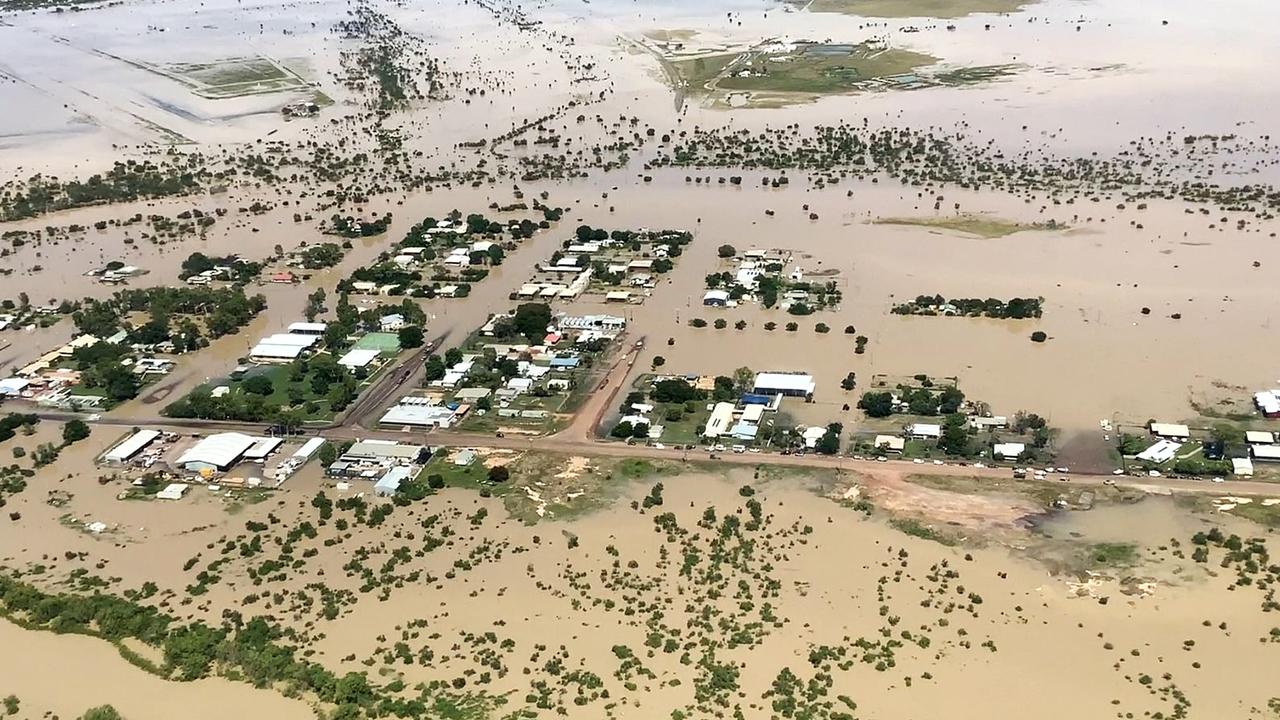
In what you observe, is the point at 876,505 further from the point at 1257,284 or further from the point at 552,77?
the point at 552,77

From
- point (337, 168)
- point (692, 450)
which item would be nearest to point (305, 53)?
point (337, 168)

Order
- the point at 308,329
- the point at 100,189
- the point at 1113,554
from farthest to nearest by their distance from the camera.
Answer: the point at 100,189, the point at 308,329, the point at 1113,554

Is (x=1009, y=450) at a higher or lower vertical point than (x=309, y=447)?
lower

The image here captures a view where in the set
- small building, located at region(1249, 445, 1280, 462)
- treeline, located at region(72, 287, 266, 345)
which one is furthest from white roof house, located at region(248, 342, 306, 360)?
small building, located at region(1249, 445, 1280, 462)

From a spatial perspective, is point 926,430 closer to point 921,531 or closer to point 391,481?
point 921,531

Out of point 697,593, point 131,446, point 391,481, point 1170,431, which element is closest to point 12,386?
point 131,446

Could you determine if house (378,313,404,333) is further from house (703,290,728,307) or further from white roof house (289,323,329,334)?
house (703,290,728,307)

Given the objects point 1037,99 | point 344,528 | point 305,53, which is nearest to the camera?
point 344,528
